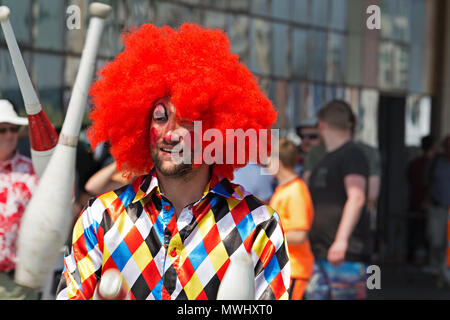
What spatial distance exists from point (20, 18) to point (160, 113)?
3.66m

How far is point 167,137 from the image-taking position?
87.0 inches

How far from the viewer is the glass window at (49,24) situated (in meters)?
5.66

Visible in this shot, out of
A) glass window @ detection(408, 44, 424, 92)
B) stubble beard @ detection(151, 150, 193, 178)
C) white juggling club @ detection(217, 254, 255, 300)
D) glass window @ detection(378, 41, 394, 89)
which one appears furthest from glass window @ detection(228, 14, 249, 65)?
white juggling club @ detection(217, 254, 255, 300)

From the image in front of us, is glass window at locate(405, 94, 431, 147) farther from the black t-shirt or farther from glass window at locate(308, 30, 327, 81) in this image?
the black t-shirt

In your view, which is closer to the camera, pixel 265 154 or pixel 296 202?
pixel 265 154

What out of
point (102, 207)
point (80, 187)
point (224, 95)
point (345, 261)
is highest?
point (224, 95)

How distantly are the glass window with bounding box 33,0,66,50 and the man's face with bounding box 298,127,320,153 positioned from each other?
81.5 inches

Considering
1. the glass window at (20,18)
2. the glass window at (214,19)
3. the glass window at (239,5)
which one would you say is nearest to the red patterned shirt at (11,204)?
Result: the glass window at (20,18)

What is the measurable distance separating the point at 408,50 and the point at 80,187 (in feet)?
22.9

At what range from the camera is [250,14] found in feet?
26.1

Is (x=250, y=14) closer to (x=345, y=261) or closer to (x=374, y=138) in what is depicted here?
(x=374, y=138)

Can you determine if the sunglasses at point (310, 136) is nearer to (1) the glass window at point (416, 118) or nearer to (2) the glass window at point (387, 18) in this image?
(2) the glass window at point (387, 18)

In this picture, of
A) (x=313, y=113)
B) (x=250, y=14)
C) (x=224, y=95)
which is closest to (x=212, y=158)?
(x=224, y=95)

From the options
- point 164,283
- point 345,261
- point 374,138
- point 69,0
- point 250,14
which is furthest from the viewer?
point 374,138
